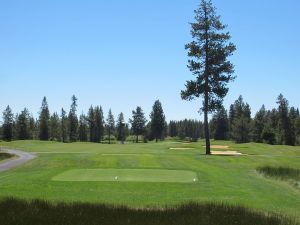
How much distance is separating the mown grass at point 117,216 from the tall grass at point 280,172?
62.1 ft

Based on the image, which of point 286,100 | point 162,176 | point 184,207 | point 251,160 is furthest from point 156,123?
point 184,207

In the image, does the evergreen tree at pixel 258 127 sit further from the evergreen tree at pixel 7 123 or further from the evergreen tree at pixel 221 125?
the evergreen tree at pixel 7 123

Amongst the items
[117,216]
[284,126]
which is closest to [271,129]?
[284,126]

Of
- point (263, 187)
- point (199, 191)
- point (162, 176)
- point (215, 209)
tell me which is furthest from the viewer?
point (162, 176)

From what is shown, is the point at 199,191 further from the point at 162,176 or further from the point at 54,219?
the point at 54,219

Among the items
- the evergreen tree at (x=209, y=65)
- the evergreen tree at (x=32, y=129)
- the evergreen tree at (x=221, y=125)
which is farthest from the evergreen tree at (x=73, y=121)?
the evergreen tree at (x=209, y=65)

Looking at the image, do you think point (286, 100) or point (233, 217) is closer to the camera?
point (233, 217)

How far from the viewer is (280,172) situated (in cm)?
3183

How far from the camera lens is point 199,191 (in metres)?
19.5

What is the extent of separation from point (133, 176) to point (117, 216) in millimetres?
14623

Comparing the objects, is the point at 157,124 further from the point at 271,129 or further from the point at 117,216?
the point at 117,216

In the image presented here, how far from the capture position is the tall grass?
29.3 meters

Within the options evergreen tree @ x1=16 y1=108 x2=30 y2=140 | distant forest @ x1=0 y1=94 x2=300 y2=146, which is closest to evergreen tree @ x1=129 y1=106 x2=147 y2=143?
distant forest @ x1=0 y1=94 x2=300 y2=146

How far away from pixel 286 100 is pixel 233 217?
391 ft
